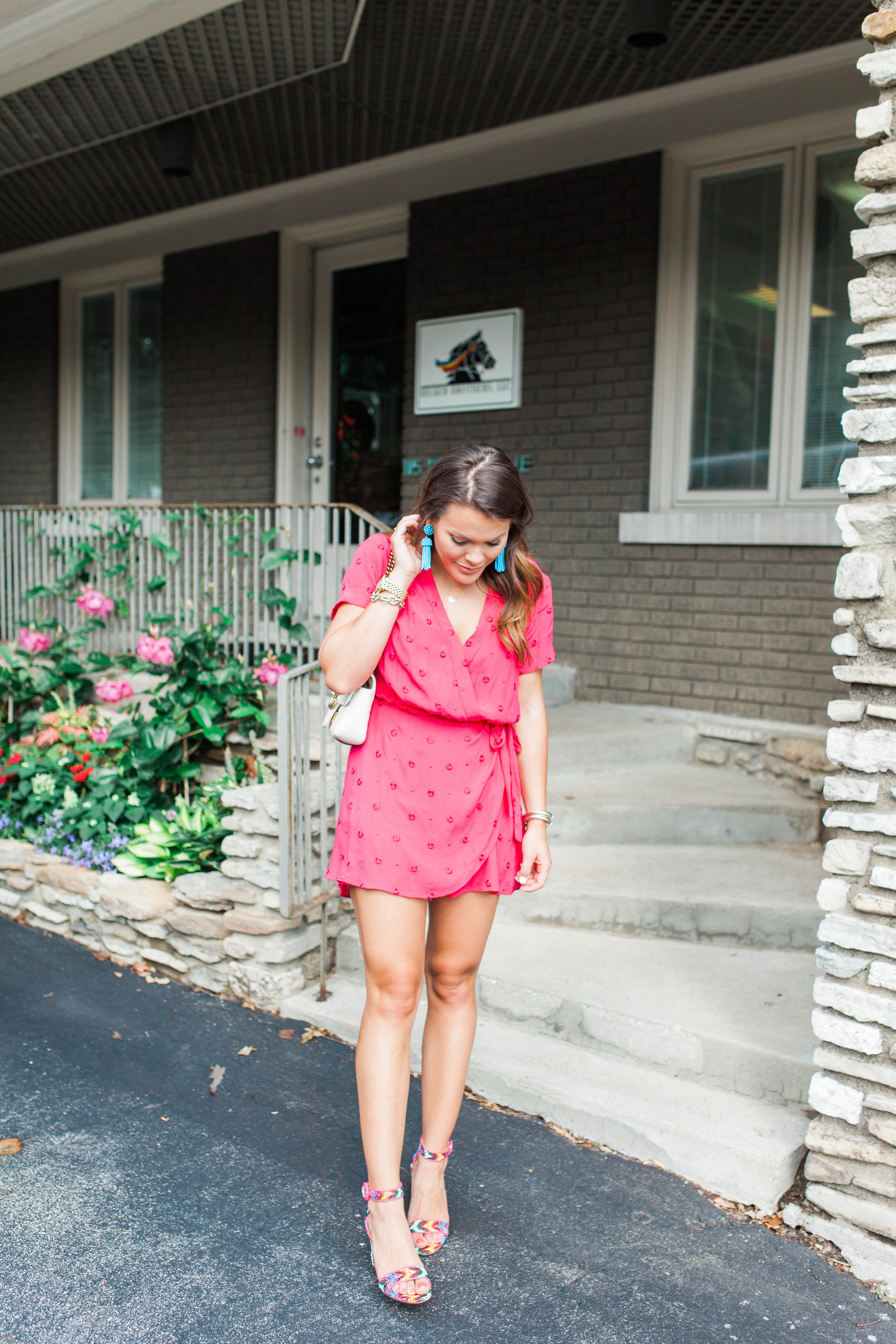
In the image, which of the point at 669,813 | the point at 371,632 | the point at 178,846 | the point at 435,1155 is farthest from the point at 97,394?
the point at 435,1155

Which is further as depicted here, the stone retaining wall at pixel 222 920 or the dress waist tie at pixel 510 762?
the stone retaining wall at pixel 222 920

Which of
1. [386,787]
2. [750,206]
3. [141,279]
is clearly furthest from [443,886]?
[141,279]

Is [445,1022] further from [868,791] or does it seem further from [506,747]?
[868,791]

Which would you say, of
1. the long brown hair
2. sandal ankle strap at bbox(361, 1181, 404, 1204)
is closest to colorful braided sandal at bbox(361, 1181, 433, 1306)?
sandal ankle strap at bbox(361, 1181, 404, 1204)

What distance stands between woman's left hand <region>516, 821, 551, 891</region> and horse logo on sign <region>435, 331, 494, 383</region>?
434cm

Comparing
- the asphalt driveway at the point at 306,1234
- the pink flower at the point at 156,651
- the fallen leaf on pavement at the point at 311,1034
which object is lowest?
the asphalt driveway at the point at 306,1234

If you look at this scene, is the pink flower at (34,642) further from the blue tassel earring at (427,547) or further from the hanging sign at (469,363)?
the blue tassel earring at (427,547)

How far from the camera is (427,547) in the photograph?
2133mm

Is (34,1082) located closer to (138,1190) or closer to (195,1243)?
(138,1190)

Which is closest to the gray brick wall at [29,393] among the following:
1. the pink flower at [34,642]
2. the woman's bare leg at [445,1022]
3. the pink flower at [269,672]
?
the pink flower at [34,642]

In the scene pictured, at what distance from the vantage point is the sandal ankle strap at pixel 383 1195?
2.15m

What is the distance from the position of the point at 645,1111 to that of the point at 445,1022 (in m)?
0.85

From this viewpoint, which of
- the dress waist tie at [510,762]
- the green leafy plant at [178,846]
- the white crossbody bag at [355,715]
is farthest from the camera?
the green leafy plant at [178,846]

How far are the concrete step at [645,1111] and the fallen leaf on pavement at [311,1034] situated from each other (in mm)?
141
